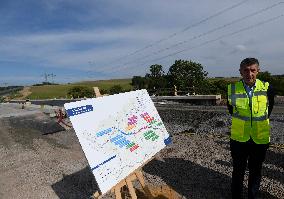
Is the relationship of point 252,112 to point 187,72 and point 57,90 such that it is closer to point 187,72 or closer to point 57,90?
point 187,72

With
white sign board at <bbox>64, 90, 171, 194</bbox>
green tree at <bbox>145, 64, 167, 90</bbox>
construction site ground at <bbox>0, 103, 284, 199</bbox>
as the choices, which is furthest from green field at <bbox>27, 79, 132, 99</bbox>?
white sign board at <bbox>64, 90, 171, 194</bbox>

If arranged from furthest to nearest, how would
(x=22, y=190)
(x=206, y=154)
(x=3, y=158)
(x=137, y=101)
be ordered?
(x=3, y=158)
(x=206, y=154)
(x=22, y=190)
(x=137, y=101)

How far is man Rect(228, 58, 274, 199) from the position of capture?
6.30 meters

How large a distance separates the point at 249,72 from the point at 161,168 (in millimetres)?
4289

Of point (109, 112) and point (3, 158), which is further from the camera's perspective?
point (3, 158)

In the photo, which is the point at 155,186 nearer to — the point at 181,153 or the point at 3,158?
the point at 181,153

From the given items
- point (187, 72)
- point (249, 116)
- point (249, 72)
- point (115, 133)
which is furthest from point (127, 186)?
point (187, 72)

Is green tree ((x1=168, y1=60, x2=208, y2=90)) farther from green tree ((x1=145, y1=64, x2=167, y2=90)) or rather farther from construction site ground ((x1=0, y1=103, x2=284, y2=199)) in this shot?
construction site ground ((x1=0, y1=103, x2=284, y2=199))

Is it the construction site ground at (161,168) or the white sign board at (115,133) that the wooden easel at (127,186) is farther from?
the construction site ground at (161,168)

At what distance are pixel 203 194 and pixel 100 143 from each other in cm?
293

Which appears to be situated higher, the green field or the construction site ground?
the construction site ground

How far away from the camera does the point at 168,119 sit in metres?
19.5

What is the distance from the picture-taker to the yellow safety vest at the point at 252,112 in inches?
249

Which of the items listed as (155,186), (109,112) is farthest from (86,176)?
(109,112)
